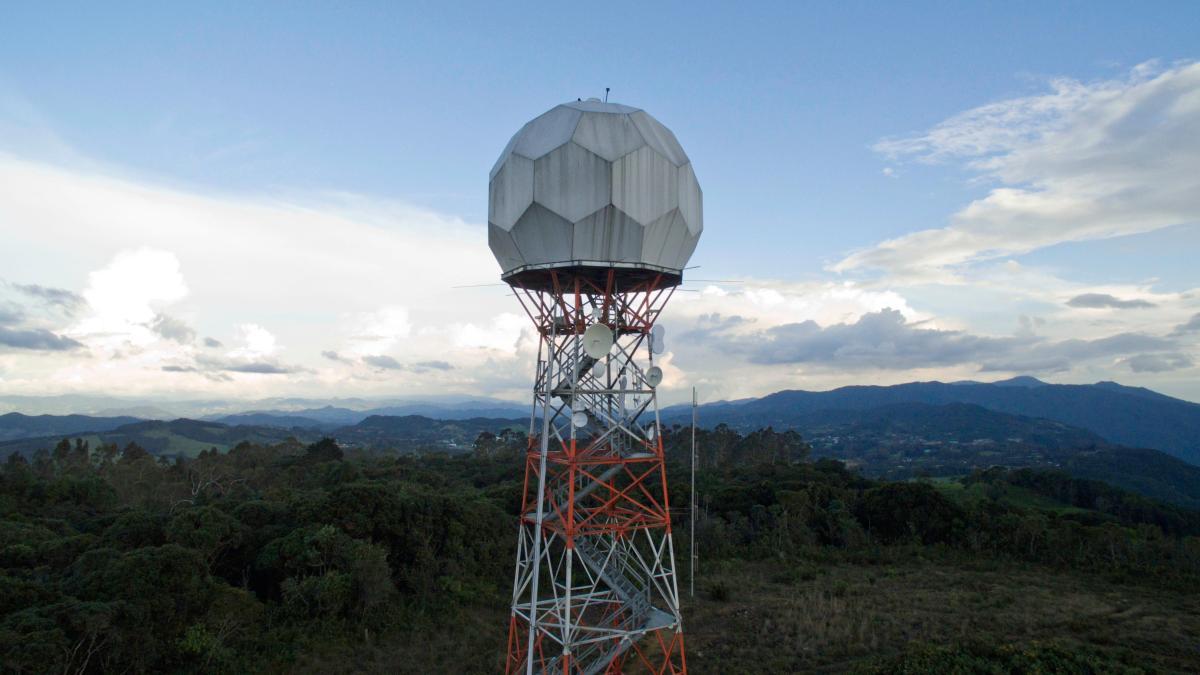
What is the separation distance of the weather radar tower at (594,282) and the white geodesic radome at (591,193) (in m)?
0.03

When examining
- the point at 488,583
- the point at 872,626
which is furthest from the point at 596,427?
the point at 488,583

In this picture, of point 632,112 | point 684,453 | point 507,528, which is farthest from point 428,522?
point 684,453

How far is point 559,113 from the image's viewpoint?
52.2 ft

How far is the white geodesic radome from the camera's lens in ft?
48.9

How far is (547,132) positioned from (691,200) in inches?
159

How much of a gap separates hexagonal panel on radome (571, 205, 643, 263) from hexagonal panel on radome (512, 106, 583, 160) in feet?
6.55

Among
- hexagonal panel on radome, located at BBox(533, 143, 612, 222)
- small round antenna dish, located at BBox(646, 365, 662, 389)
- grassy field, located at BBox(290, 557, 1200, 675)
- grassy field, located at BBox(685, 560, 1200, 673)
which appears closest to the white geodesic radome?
hexagonal panel on radome, located at BBox(533, 143, 612, 222)

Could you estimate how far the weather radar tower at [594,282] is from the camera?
14969mm

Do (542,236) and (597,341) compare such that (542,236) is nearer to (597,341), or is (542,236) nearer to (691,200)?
(597,341)

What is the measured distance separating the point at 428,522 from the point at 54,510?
2071 centimetres

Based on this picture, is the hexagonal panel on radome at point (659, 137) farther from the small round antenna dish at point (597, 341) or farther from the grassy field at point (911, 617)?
the grassy field at point (911, 617)

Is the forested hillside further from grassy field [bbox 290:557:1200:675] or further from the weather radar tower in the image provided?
the weather radar tower

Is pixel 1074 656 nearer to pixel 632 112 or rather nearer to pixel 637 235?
pixel 637 235

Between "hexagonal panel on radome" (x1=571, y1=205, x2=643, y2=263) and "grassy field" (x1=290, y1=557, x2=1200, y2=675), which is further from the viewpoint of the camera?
"grassy field" (x1=290, y1=557, x2=1200, y2=675)
